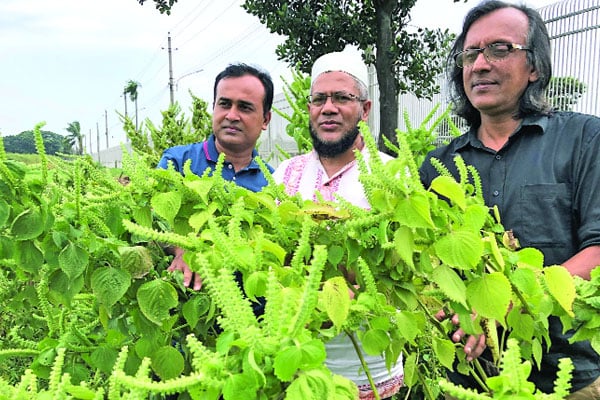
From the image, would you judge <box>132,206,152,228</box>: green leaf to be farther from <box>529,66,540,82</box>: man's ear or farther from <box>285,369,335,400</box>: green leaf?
<box>529,66,540,82</box>: man's ear

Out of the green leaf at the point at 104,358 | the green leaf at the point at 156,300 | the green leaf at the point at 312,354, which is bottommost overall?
the green leaf at the point at 104,358

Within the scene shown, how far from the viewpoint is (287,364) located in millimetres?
559

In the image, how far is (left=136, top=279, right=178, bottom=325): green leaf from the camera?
1043mm

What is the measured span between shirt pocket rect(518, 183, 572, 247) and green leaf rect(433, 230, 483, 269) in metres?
0.86

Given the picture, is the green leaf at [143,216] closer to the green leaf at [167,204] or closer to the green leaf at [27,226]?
the green leaf at [167,204]

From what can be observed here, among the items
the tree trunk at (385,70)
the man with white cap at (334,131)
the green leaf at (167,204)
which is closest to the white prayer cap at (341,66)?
the man with white cap at (334,131)

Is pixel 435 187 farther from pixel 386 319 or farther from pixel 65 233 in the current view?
pixel 65 233

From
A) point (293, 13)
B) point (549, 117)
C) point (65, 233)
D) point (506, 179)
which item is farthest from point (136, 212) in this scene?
point (293, 13)

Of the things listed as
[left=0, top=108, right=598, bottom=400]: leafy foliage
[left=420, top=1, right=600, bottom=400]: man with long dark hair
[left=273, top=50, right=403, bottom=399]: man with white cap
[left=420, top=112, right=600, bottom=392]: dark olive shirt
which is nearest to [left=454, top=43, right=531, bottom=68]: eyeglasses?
[left=420, top=1, right=600, bottom=400]: man with long dark hair

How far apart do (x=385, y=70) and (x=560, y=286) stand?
640 cm

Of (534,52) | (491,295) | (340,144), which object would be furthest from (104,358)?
(534,52)

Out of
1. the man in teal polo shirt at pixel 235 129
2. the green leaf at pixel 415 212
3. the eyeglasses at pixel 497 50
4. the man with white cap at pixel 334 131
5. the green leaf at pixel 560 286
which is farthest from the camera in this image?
the man in teal polo shirt at pixel 235 129

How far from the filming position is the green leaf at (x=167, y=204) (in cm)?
100

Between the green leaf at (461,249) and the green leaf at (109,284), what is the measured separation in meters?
0.59
